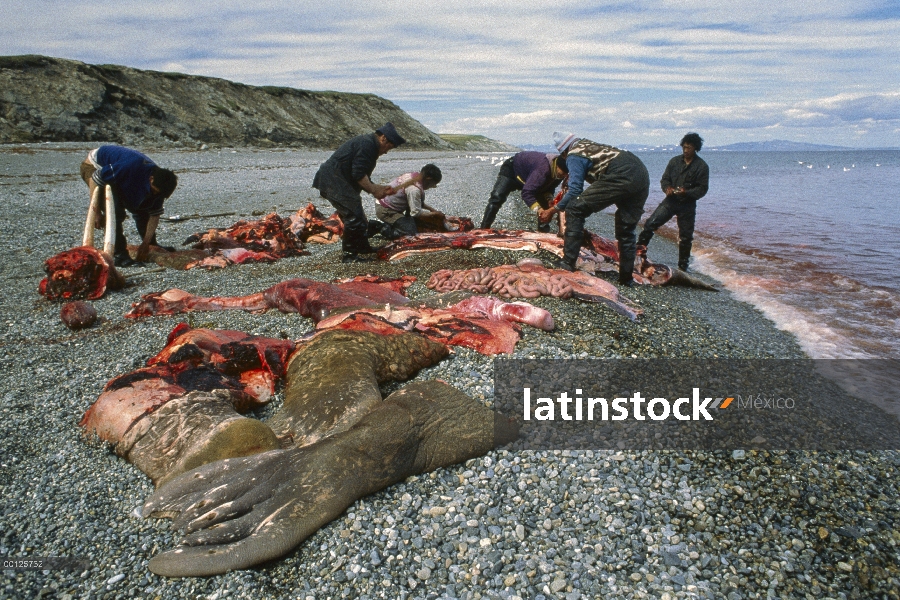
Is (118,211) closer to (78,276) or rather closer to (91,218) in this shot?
(91,218)

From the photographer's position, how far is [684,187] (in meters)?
8.94

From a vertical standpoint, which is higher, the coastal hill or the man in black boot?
the coastal hill

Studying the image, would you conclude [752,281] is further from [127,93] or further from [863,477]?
[127,93]

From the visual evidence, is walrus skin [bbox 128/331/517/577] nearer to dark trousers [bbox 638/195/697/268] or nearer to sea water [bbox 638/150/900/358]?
sea water [bbox 638/150/900/358]

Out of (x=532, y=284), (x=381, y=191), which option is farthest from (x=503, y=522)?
(x=381, y=191)

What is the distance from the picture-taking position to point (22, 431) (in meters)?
3.51

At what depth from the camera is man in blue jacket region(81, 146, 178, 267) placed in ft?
24.7

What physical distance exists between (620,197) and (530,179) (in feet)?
7.13

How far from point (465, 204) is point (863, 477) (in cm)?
1410

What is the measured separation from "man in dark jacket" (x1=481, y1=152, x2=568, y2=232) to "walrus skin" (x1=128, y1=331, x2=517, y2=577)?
18.5 feet

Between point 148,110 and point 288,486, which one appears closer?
point 288,486

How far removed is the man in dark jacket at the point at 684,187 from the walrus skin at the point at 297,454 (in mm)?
6314

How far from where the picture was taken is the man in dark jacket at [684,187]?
8.80m

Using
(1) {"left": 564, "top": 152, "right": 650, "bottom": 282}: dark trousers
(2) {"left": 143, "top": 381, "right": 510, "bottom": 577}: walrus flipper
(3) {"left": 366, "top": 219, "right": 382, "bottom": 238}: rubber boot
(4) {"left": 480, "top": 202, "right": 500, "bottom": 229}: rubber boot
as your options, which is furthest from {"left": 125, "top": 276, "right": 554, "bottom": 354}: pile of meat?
(4) {"left": 480, "top": 202, "right": 500, "bottom": 229}: rubber boot
